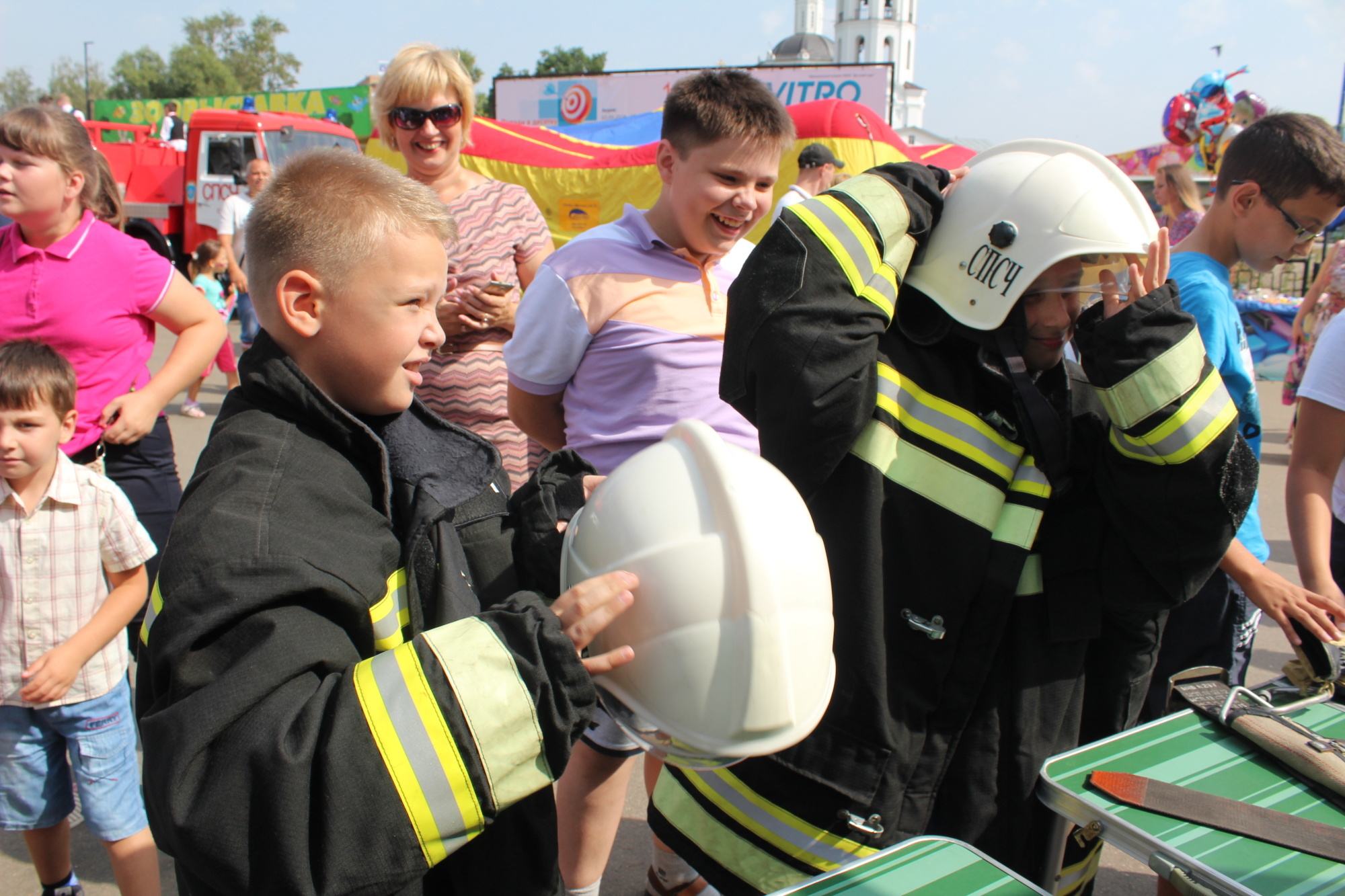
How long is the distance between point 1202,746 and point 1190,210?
15.1 feet

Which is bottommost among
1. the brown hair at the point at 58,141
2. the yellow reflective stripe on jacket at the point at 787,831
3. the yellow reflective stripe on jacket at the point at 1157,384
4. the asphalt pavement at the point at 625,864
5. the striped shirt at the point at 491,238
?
the asphalt pavement at the point at 625,864

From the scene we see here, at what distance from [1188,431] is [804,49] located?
8193 centimetres

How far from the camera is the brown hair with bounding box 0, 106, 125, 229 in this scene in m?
2.32

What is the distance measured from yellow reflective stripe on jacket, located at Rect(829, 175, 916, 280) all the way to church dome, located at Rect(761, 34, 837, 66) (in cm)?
7811

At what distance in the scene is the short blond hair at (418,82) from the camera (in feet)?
9.00

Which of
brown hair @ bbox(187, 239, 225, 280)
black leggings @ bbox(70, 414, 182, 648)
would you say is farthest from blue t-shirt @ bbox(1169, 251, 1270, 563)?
brown hair @ bbox(187, 239, 225, 280)

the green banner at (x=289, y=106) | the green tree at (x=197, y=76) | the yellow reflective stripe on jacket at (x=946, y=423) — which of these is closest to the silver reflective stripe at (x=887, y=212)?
the yellow reflective stripe on jacket at (x=946, y=423)

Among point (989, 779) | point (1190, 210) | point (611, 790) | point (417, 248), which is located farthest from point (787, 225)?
point (1190, 210)

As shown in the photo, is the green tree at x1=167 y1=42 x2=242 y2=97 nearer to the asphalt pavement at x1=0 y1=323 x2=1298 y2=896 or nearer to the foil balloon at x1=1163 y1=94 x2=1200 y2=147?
the foil balloon at x1=1163 y1=94 x2=1200 y2=147

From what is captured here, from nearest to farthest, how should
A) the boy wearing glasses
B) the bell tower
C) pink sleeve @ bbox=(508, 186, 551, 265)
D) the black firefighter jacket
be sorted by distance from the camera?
the black firefighter jacket
the boy wearing glasses
pink sleeve @ bbox=(508, 186, 551, 265)
the bell tower

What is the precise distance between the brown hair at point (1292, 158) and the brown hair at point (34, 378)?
3.08 meters

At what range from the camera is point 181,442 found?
6.93 meters

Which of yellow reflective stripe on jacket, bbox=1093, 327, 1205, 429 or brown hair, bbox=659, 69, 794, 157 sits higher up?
brown hair, bbox=659, 69, 794, 157

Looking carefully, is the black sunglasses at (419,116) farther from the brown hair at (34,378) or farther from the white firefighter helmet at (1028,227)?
the white firefighter helmet at (1028,227)
